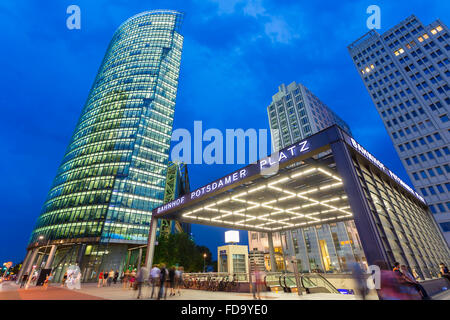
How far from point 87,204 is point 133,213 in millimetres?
11422

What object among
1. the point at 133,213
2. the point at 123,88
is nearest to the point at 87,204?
the point at 133,213

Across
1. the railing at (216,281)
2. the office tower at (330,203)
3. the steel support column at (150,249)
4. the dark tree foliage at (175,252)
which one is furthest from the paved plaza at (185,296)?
the dark tree foliage at (175,252)

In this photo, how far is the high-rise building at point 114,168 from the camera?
48000 millimetres

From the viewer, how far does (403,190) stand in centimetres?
1806

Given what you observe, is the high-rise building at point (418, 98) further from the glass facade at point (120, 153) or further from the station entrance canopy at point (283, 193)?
the glass facade at point (120, 153)

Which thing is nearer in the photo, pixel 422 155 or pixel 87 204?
pixel 422 155

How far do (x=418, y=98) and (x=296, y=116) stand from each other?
3364 centimetres

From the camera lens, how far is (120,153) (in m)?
58.9

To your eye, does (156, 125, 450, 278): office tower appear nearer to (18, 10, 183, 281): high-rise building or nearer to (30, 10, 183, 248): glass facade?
(18, 10, 183, 281): high-rise building

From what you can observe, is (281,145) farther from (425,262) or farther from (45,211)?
(45,211)

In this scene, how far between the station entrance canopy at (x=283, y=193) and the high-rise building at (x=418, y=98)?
29106 millimetres

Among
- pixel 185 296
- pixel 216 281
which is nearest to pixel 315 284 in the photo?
pixel 216 281

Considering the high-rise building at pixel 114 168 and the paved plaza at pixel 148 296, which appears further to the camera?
the high-rise building at pixel 114 168

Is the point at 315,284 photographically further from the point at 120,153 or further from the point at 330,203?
the point at 120,153
